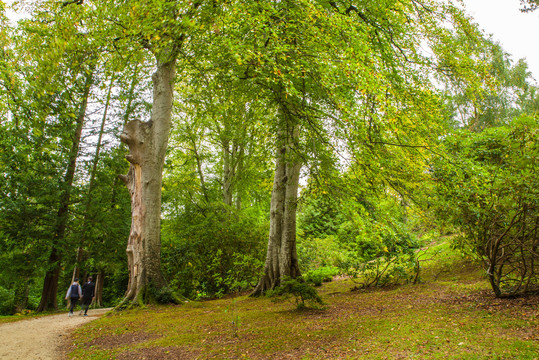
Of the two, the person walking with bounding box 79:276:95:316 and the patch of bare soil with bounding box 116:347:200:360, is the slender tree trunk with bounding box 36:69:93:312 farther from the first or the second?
the patch of bare soil with bounding box 116:347:200:360

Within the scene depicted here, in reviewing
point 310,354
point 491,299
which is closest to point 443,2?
point 491,299

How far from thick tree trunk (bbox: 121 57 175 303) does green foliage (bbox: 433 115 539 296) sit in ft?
23.1

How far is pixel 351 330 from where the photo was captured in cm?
439

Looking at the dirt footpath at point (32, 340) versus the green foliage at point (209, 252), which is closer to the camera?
the dirt footpath at point (32, 340)

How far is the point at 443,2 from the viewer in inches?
280

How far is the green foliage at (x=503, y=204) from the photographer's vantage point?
3887 millimetres

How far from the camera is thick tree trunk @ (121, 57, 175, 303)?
27.8ft

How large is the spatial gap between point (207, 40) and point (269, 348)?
5.03m

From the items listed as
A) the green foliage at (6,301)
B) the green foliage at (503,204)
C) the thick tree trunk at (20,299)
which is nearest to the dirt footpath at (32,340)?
the green foliage at (503,204)

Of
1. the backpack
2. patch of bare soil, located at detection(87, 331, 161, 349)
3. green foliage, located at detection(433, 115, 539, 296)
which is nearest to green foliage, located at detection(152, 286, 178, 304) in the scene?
patch of bare soil, located at detection(87, 331, 161, 349)

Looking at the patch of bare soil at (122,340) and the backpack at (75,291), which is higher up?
the backpack at (75,291)

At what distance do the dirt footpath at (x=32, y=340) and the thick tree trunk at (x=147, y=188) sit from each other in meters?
1.78

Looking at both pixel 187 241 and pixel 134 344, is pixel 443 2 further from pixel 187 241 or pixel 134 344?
pixel 187 241

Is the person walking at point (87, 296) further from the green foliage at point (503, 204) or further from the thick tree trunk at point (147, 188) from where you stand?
the green foliage at point (503, 204)
